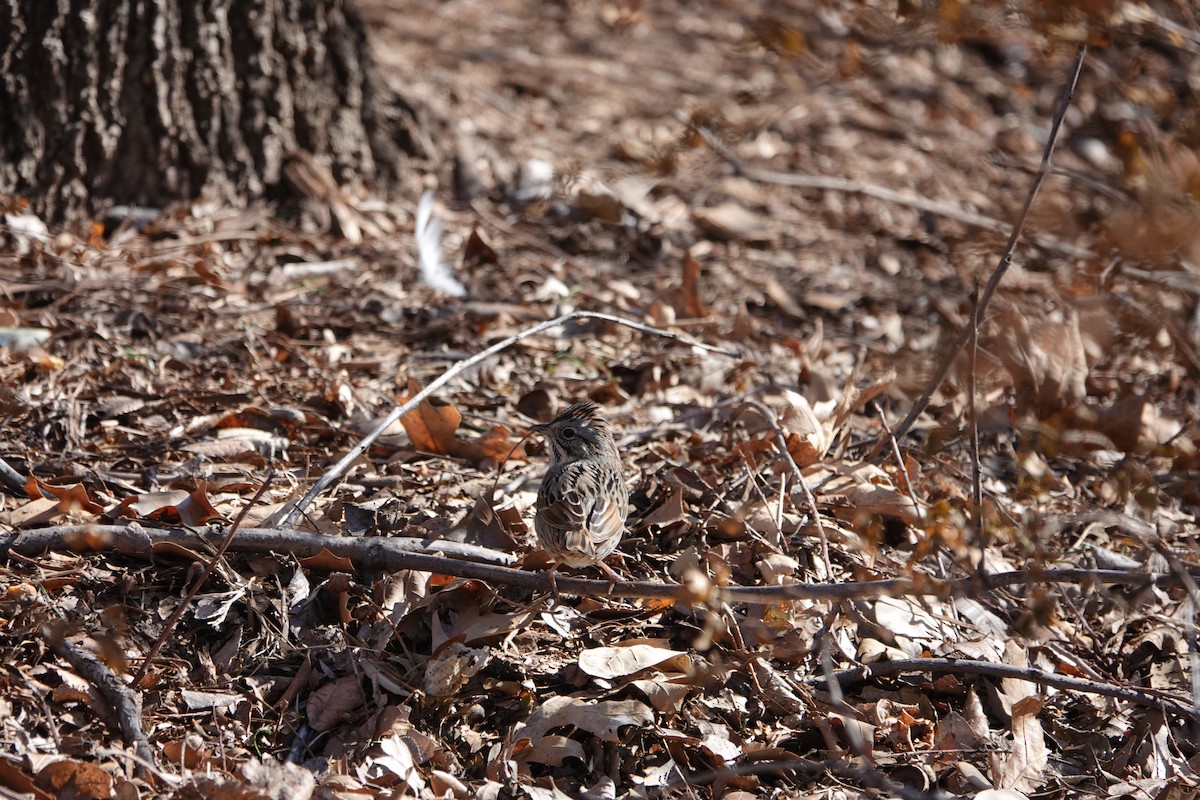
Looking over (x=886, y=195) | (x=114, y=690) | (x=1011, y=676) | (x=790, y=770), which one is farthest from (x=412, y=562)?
(x=886, y=195)

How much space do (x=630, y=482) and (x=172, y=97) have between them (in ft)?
12.3

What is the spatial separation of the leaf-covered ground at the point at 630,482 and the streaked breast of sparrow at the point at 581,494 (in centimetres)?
17

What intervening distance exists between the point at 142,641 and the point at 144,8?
13.5ft

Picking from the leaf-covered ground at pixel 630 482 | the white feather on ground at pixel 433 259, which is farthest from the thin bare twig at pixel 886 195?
the white feather on ground at pixel 433 259

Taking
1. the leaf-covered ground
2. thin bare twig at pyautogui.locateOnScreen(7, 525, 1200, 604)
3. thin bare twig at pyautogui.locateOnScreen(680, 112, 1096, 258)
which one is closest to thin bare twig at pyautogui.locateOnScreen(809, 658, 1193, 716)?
the leaf-covered ground

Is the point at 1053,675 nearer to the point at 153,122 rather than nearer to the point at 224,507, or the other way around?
the point at 224,507

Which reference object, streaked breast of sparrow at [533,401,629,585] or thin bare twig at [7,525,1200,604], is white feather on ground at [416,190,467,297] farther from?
thin bare twig at [7,525,1200,604]

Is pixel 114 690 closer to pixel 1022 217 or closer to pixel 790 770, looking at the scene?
pixel 790 770

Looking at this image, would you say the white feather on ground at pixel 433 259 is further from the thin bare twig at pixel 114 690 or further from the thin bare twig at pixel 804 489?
the thin bare twig at pixel 114 690

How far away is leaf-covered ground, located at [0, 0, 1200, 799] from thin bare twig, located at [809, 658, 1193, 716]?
20 millimetres

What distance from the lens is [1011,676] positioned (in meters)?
4.18

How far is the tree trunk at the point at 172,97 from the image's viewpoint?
20.3 ft

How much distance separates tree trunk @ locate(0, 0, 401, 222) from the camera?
620 cm

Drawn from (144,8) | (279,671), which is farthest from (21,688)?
(144,8)
